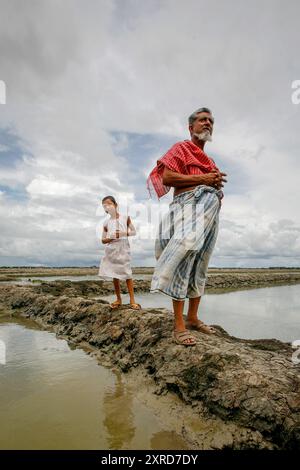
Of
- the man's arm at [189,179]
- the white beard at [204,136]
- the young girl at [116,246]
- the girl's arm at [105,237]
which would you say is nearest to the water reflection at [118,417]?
the man's arm at [189,179]

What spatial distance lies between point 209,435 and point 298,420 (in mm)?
631

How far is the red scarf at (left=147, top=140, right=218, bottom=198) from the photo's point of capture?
3242 millimetres

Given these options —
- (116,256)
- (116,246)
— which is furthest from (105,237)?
(116,256)

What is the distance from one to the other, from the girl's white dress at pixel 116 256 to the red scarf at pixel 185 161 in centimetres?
209

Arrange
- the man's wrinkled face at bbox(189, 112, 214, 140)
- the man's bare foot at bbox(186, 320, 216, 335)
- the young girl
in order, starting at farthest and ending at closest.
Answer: the young girl, the man's bare foot at bbox(186, 320, 216, 335), the man's wrinkled face at bbox(189, 112, 214, 140)

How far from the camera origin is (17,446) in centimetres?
204

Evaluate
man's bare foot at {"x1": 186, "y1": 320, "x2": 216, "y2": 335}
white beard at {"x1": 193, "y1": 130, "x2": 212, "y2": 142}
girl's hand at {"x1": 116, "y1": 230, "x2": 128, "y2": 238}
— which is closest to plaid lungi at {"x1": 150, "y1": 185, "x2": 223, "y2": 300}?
man's bare foot at {"x1": 186, "y1": 320, "x2": 216, "y2": 335}

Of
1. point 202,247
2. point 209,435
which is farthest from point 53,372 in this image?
point 202,247

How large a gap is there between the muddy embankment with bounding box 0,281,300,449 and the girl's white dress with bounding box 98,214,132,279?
783 mm

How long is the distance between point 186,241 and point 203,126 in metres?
1.29

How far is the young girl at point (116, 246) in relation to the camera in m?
5.24

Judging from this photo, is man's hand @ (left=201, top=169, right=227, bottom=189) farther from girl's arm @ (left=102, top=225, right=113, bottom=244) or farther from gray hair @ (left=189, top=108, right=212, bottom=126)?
girl's arm @ (left=102, top=225, right=113, bottom=244)

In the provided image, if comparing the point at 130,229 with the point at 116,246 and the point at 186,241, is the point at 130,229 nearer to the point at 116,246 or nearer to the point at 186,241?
the point at 116,246

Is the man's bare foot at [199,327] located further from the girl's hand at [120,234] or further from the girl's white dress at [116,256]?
the girl's hand at [120,234]
